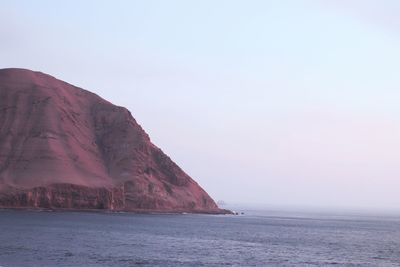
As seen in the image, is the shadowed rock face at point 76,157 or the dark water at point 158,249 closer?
the dark water at point 158,249

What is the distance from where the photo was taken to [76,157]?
151 metres

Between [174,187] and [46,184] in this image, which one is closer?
[46,184]

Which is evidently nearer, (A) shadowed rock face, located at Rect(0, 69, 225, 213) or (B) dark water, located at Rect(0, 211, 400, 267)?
(B) dark water, located at Rect(0, 211, 400, 267)

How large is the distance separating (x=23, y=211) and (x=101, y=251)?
232ft

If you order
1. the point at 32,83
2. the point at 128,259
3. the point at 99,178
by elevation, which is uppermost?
the point at 32,83

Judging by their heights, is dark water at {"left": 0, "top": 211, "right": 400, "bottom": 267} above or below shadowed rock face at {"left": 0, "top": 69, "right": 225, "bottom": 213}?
below

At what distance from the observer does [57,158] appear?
144 meters

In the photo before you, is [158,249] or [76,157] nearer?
[158,249]

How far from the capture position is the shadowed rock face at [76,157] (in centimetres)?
13712

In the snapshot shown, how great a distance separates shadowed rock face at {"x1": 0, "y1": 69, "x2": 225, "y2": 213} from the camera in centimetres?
13712

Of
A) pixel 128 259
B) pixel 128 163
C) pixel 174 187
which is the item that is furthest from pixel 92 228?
pixel 174 187

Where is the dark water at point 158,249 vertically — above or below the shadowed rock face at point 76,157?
below

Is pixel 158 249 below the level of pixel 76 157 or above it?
below

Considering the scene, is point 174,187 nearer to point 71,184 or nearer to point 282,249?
point 71,184
